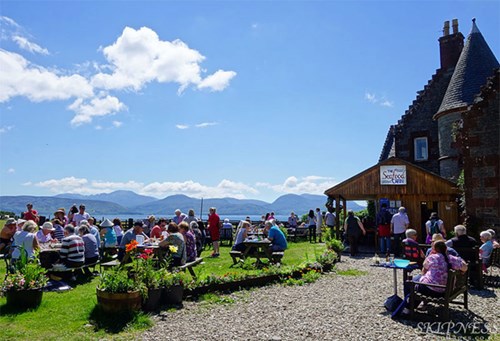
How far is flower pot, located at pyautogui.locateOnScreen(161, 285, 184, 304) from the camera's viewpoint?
7.44m

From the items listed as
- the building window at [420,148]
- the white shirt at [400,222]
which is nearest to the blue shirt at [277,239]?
the white shirt at [400,222]

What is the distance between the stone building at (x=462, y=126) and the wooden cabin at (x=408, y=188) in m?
1.77

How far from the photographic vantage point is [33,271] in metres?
7.25

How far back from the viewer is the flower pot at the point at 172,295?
7.44 meters

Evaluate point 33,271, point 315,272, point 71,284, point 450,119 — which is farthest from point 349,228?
point 33,271

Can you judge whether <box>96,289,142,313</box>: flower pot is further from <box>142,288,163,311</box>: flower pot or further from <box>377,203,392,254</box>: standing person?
<box>377,203,392,254</box>: standing person

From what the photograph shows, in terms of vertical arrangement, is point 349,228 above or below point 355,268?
above

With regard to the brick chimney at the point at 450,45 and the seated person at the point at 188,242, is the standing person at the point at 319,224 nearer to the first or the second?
the brick chimney at the point at 450,45

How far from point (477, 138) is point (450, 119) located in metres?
4.95

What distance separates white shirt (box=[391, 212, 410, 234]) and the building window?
8717mm

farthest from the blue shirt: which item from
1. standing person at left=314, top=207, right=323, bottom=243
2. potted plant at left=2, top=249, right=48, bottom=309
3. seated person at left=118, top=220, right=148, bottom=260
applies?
standing person at left=314, top=207, right=323, bottom=243

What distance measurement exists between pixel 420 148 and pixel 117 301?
1940 centimetres

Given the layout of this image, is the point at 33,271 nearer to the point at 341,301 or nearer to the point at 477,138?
the point at 341,301

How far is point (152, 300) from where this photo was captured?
7.14 meters
